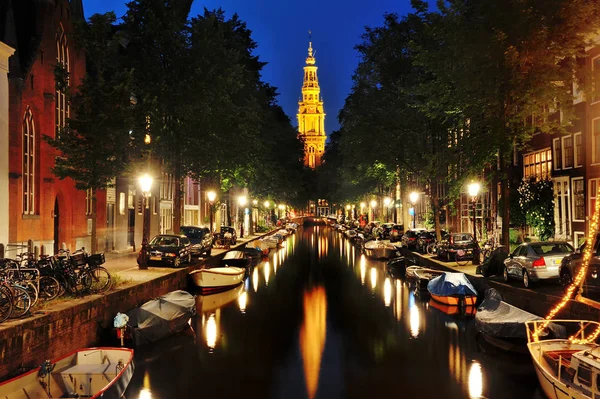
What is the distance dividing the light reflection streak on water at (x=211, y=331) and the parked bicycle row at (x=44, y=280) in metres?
3.74

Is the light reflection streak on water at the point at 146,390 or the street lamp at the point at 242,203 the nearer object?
the light reflection streak on water at the point at 146,390

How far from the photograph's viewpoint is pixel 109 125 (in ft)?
81.1

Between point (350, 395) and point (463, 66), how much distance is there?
61.7ft

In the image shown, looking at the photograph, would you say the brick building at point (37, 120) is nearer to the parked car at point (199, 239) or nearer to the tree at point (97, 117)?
the tree at point (97, 117)

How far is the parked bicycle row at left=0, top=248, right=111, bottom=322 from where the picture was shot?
14.8 meters

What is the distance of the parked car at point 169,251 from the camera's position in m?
31.2

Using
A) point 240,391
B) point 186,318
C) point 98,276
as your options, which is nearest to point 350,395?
point 240,391

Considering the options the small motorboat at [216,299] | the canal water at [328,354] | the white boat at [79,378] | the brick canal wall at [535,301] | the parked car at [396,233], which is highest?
the parked car at [396,233]

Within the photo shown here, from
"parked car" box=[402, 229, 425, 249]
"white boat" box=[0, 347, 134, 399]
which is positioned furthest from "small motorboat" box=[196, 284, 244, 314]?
"parked car" box=[402, 229, 425, 249]

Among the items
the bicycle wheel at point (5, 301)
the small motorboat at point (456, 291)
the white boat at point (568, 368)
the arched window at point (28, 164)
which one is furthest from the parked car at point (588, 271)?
the arched window at point (28, 164)

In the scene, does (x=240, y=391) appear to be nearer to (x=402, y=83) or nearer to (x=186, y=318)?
(x=186, y=318)

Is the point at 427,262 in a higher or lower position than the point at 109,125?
lower

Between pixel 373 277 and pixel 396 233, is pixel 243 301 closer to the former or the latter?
pixel 373 277

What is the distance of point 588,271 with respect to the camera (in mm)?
18328
